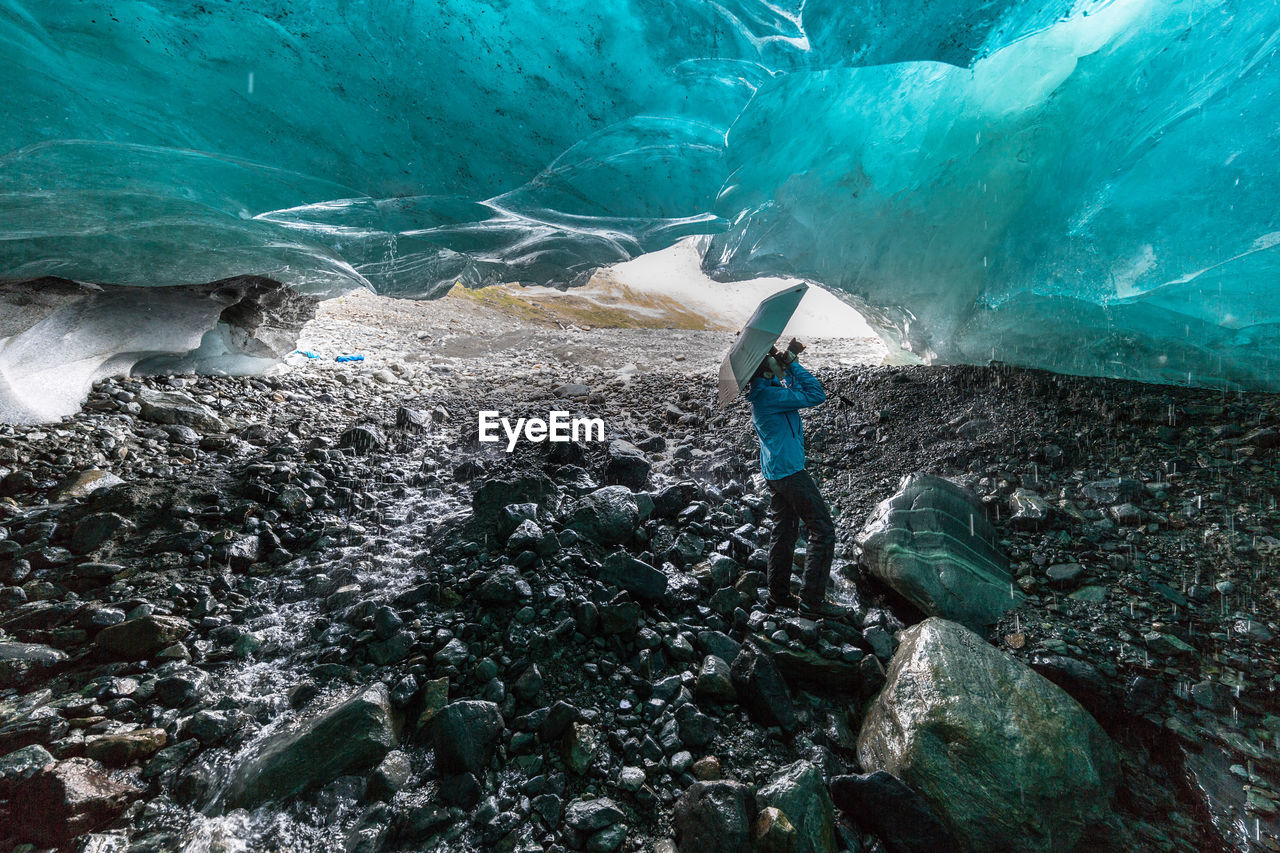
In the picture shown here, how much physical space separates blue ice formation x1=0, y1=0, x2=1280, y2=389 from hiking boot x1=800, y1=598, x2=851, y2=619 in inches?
166

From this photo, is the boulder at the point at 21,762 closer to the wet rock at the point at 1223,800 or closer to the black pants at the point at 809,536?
the black pants at the point at 809,536

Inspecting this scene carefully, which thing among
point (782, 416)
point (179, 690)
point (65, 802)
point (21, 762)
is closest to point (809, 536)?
point (782, 416)

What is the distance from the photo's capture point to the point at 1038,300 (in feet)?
18.5

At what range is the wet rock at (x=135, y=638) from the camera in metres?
3.10

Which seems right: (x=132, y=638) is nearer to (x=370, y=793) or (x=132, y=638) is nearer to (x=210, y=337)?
(x=370, y=793)

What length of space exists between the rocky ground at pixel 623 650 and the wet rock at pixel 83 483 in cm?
5

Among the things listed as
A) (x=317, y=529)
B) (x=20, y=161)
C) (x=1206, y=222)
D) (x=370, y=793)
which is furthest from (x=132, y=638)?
(x=1206, y=222)

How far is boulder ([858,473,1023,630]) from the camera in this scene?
3.69 metres

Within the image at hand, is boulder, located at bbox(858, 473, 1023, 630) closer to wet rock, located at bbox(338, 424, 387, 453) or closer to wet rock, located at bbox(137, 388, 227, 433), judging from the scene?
wet rock, located at bbox(338, 424, 387, 453)

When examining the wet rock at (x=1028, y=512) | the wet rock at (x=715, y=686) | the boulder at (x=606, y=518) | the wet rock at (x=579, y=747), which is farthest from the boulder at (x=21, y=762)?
the wet rock at (x=1028, y=512)

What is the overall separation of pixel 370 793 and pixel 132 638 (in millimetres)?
2071

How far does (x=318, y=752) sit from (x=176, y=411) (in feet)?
21.0

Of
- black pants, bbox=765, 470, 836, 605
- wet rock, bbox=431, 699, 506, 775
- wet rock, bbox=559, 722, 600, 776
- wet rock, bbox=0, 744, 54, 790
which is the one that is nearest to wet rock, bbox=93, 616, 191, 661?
wet rock, bbox=0, 744, 54, 790

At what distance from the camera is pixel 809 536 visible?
3971mm
